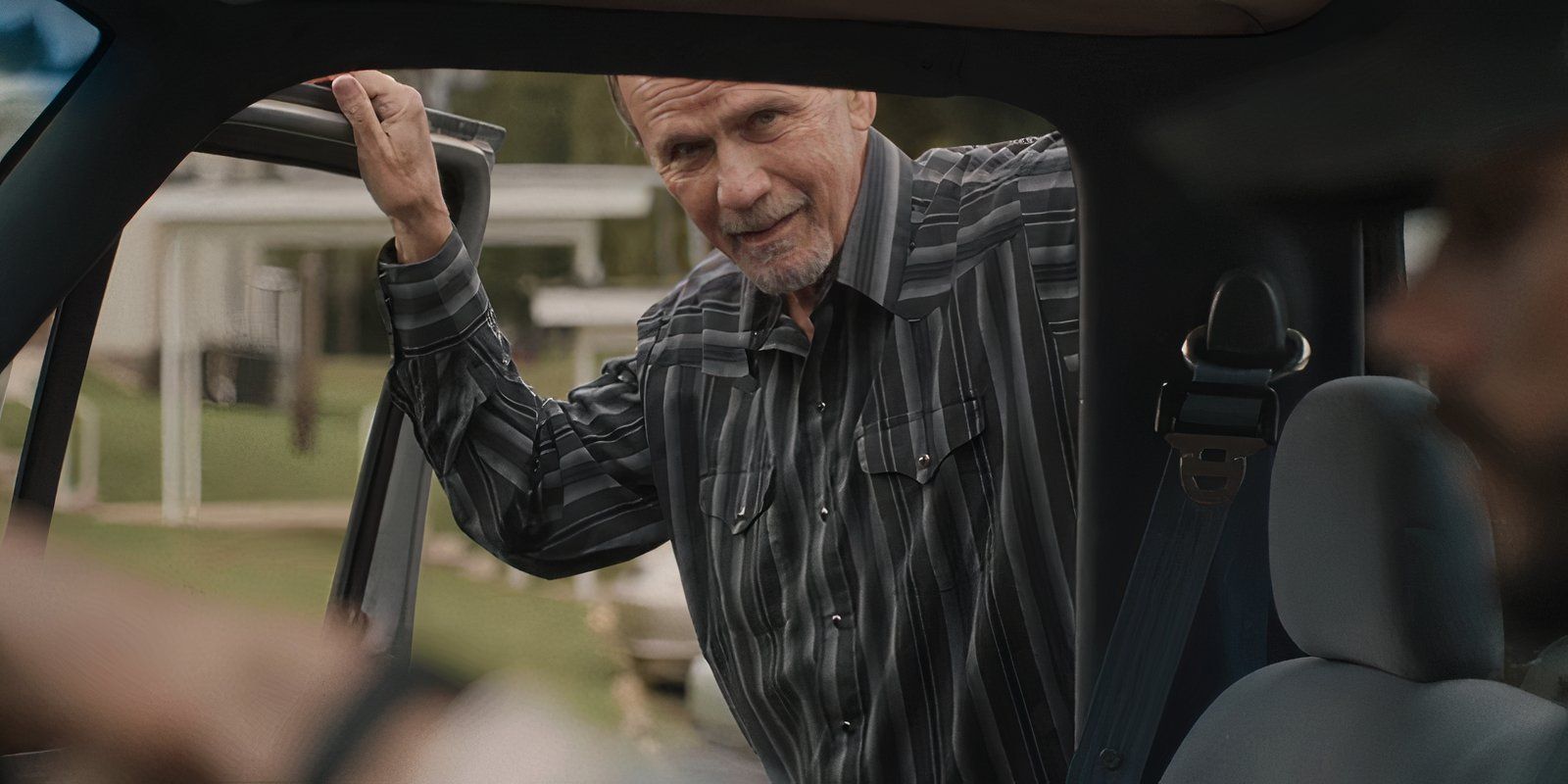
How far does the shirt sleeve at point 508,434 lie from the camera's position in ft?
6.04

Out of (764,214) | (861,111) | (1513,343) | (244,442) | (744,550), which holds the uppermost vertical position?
(861,111)

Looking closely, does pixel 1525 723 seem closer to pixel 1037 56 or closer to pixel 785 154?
pixel 1037 56

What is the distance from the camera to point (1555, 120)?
856 millimetres

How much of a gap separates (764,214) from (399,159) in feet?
1.71

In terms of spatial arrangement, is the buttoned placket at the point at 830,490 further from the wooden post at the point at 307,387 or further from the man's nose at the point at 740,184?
the wooden post at the point at 307,387

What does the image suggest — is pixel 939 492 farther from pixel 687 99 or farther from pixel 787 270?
pixel 687 99

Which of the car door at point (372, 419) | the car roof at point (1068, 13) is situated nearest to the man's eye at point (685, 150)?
the car door at point (372, 419)

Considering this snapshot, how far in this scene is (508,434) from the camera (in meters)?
2.04

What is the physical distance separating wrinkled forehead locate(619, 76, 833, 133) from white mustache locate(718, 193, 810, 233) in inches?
5.6

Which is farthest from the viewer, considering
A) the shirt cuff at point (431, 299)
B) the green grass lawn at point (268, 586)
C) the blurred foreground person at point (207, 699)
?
the shirt cuff at point (431, 299)

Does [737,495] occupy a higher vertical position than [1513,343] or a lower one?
lower

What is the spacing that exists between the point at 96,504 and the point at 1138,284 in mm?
916

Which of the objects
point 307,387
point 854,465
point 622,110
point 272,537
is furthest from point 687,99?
point 307,387

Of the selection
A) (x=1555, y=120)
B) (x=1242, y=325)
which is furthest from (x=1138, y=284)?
(x=1555, y=120)
